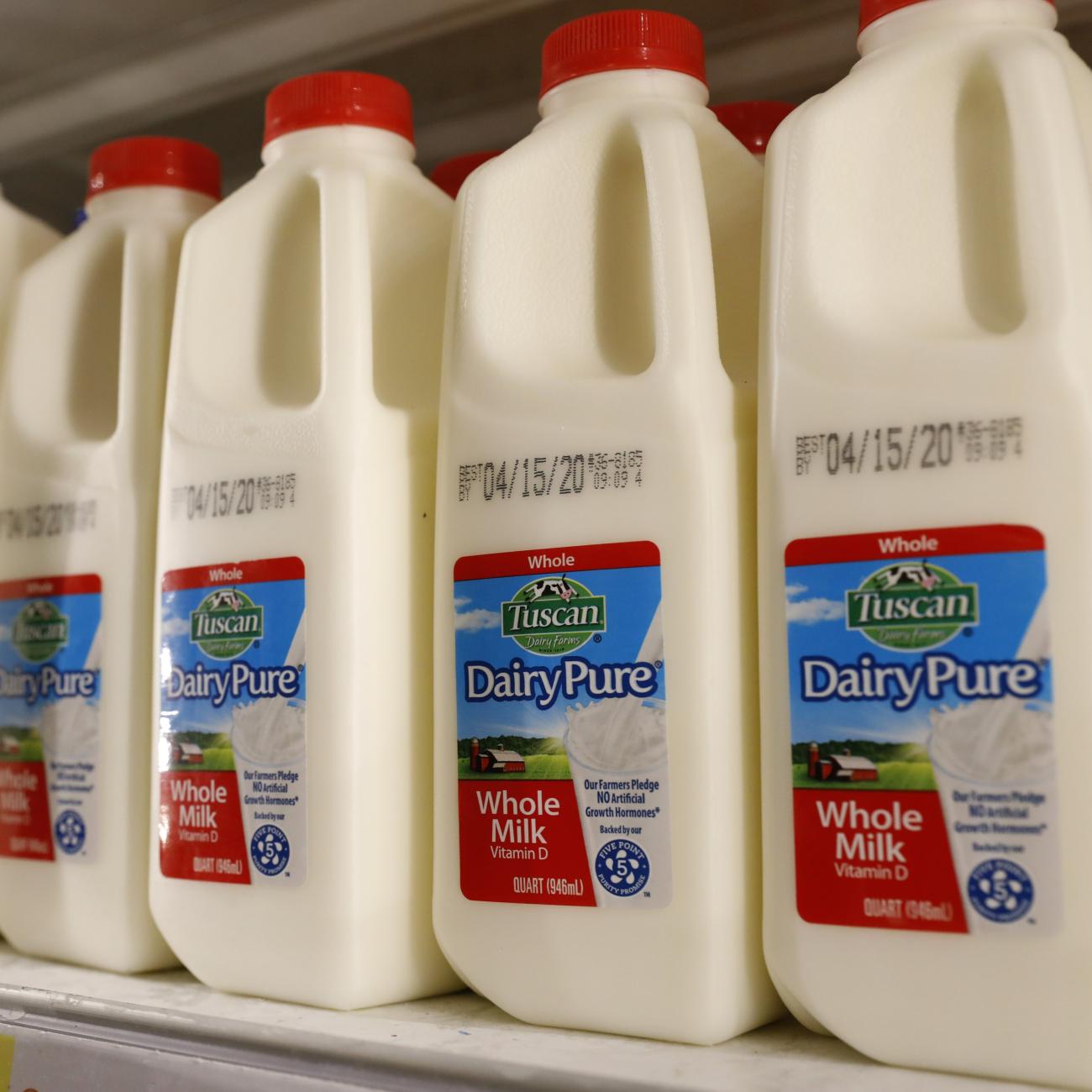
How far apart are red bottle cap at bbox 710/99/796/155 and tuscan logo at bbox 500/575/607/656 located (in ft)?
1.20

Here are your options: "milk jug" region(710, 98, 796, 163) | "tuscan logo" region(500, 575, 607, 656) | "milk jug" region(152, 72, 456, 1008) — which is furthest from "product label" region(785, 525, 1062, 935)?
"milk jug" region(710, 98, 796, 163)

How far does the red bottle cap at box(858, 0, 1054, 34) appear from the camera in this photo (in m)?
0.73

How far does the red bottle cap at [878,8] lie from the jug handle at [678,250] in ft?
0.38

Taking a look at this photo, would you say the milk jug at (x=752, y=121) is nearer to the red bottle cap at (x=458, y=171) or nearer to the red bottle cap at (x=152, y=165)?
the red bottle cap at (x=458, y=171)

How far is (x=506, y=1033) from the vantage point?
2.37 feet

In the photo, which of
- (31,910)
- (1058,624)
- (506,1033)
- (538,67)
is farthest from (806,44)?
(31,910)

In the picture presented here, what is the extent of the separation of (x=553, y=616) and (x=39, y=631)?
43cm

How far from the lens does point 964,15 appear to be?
710 mm

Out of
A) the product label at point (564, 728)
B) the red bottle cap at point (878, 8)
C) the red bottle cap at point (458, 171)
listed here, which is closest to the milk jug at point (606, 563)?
the product label at point (564, 728)

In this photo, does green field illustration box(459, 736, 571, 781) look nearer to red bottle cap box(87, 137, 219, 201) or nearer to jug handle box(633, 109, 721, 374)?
jug handle box(633, 109, 721, 374)

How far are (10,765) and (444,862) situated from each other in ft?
1.25

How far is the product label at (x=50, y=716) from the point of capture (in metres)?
0.92

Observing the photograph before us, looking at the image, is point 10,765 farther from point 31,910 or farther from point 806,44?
point 806,44

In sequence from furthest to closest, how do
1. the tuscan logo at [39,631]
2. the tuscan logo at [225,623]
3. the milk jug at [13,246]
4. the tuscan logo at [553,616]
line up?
the milk jug at [13,246] → the tuscan logo at [39,631] → the tuscan logo at [225,623] → the tuscan logo at [553,616]
